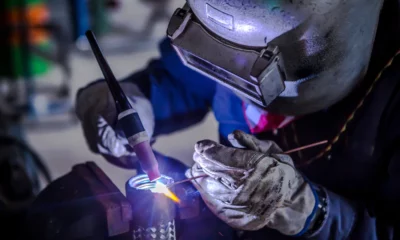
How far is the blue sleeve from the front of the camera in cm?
145

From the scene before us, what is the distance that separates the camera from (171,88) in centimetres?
147

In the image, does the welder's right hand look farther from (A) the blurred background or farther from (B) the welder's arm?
(A) the blurred background

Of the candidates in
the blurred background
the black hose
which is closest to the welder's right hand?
the blurred background

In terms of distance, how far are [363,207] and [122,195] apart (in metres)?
0.55

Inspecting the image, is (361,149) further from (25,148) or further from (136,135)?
(25,148)

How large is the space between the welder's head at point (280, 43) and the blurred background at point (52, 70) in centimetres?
132

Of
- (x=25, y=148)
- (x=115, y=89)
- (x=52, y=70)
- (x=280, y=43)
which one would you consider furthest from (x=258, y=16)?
(x=52, y=70)

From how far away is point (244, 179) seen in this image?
0.91 meters

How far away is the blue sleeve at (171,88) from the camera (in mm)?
1454

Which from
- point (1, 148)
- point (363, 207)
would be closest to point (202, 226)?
point (363, 207)

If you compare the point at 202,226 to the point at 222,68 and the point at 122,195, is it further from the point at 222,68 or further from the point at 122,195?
the point at 222,68

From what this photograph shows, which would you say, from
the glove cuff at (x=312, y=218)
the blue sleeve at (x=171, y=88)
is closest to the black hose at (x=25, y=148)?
the blue sleeve at (x=171, y=88)

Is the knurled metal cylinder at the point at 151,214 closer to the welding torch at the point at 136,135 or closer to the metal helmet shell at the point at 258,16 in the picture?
the welding torch at the point at 136,135

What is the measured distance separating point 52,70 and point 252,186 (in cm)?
327
